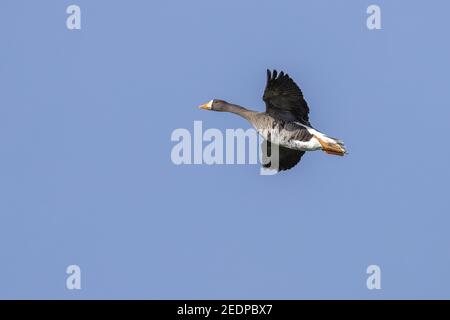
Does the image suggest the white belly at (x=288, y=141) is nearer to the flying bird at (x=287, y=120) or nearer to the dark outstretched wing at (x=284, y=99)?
the flying bird at (x=287, y=120)

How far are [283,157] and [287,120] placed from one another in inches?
47.2

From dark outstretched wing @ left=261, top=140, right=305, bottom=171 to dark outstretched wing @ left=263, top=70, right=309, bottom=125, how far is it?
96 centimetres

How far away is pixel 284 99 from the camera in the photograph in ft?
57.6

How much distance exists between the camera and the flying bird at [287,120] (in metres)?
17.2

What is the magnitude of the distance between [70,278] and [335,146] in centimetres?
514

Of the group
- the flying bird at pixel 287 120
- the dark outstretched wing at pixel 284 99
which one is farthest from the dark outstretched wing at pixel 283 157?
the dark outstretched wing at pixel 284 99

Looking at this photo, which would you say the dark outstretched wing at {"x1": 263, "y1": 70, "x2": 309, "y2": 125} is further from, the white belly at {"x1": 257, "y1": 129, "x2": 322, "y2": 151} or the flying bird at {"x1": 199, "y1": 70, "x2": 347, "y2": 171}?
the white belly at {"x1": 257, "y1": 129, "x2": 322, "y2": 151}

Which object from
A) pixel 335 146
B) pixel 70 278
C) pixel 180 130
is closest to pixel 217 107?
pixel 180 130

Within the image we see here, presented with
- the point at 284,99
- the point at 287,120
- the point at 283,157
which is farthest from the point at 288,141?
the point at 283,157

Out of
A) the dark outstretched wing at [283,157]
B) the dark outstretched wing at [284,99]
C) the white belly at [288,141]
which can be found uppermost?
the dark outstretched wing at [284,99]

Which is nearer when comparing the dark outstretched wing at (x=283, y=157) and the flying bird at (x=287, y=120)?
the flying bird at (x=287, y=120)

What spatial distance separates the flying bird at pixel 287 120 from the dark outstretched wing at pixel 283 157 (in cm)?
61
